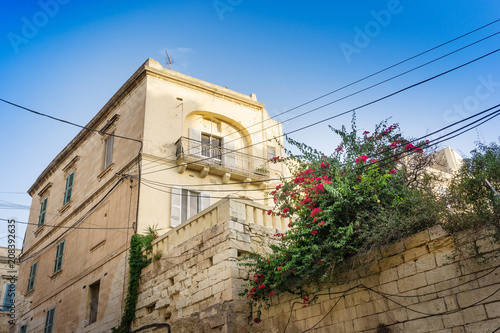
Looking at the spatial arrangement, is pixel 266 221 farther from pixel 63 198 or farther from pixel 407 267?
pixel 63 198

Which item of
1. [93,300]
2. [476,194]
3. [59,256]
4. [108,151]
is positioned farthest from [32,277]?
[476,194]

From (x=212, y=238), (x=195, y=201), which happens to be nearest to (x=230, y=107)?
(x=195, y=201)

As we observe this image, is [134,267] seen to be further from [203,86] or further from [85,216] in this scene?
[203,86]

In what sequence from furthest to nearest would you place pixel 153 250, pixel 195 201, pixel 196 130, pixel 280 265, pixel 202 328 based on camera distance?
pixel 196 130 < pixel 195 201 < pixel 153 250 < pixel 202 328 < pixel 280 265

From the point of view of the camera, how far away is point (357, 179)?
7914mm

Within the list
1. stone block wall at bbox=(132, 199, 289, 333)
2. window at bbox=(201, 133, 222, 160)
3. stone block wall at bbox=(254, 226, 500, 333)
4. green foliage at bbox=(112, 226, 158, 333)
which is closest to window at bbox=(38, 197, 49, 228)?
window at bbox=(201, 133, 222, 160)

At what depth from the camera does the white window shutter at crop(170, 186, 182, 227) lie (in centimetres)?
1319

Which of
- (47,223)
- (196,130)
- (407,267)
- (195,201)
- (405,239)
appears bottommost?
(407,267)

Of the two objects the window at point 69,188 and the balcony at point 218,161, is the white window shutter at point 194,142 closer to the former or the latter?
the balcony at point 218,161

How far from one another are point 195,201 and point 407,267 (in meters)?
8.63

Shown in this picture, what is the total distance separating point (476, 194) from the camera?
22.2 feet

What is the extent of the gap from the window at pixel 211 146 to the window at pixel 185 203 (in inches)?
61.6

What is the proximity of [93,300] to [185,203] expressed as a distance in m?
4.09

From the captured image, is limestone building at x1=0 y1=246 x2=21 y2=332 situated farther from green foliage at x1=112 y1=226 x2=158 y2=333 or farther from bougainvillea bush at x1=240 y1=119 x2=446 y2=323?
bougainvillea bush at x1=240 y1=119 x2=446 y2=323
